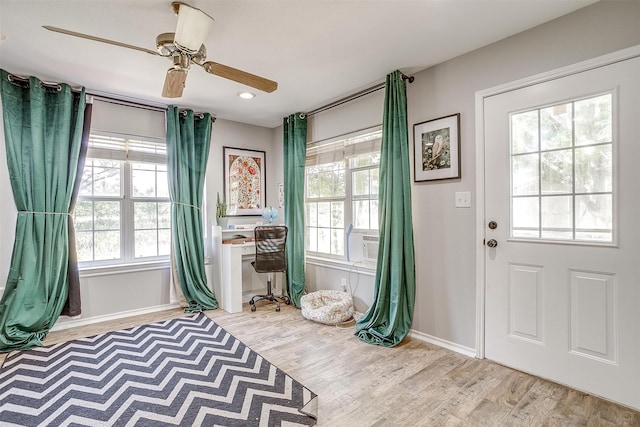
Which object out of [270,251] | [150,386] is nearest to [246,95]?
[270,251]

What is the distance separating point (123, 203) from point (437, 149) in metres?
3.32

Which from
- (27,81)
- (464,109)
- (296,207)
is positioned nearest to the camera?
(464,109)

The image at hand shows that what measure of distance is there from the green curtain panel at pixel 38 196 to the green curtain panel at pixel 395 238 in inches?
113

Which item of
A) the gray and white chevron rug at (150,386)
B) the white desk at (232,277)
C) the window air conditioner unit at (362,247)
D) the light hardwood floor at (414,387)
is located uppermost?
the window air conditioner unit at (362,247)

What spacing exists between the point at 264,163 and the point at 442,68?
264 cm

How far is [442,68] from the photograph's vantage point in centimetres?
258

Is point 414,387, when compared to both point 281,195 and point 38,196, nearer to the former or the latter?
point 281,195

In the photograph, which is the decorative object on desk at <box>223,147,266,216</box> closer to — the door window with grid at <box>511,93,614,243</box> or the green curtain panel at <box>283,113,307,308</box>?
the green curtain panel at <box>283,113,307,308</box>

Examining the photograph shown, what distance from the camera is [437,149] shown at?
2600 millimetres

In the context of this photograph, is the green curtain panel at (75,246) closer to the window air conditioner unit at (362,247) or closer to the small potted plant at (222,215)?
the small potted plant at (222,215)

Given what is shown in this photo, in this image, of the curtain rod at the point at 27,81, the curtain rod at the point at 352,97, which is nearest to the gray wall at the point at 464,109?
the curtain rod at the point at 352,97

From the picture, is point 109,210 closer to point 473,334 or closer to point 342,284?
point 342,284

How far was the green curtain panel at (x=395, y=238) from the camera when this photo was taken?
8.75ft

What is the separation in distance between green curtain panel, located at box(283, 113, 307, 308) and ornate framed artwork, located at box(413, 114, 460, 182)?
151cm
